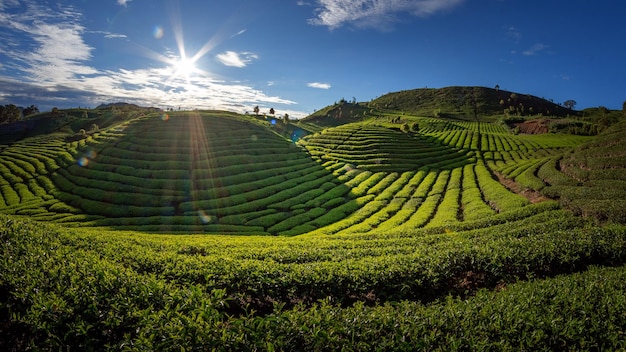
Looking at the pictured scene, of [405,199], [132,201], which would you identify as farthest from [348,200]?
[132,201]

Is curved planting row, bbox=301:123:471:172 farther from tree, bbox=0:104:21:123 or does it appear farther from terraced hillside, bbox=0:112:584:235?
tree, bbox=0:104:21:123

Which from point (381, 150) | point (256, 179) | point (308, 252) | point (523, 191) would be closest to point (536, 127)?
point (381, 150)

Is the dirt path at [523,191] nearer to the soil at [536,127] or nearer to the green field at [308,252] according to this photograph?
the green field at [308,252]

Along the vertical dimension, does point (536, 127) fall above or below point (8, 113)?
above

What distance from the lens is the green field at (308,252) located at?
7.37 m

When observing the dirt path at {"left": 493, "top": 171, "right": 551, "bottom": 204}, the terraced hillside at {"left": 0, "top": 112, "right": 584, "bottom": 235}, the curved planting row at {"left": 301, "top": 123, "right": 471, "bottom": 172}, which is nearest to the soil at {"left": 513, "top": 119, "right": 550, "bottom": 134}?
the terraced hillside at {"left": 0, "top": 112, "right": 584, "bottom": 235}

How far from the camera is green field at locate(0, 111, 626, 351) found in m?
7.37

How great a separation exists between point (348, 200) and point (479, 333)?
1804 inches

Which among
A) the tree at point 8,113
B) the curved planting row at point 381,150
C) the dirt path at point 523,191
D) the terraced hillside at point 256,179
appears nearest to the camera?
the dirt path at point 523,191

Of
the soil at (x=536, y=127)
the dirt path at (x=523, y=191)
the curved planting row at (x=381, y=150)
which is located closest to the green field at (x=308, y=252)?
the dirt path at (x=523, y=191)

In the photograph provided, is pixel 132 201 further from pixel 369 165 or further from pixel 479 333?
pixel 479 333

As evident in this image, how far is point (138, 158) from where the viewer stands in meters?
71.4

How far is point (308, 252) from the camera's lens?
1869 cm

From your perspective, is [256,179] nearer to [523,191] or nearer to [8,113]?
[523,191]
